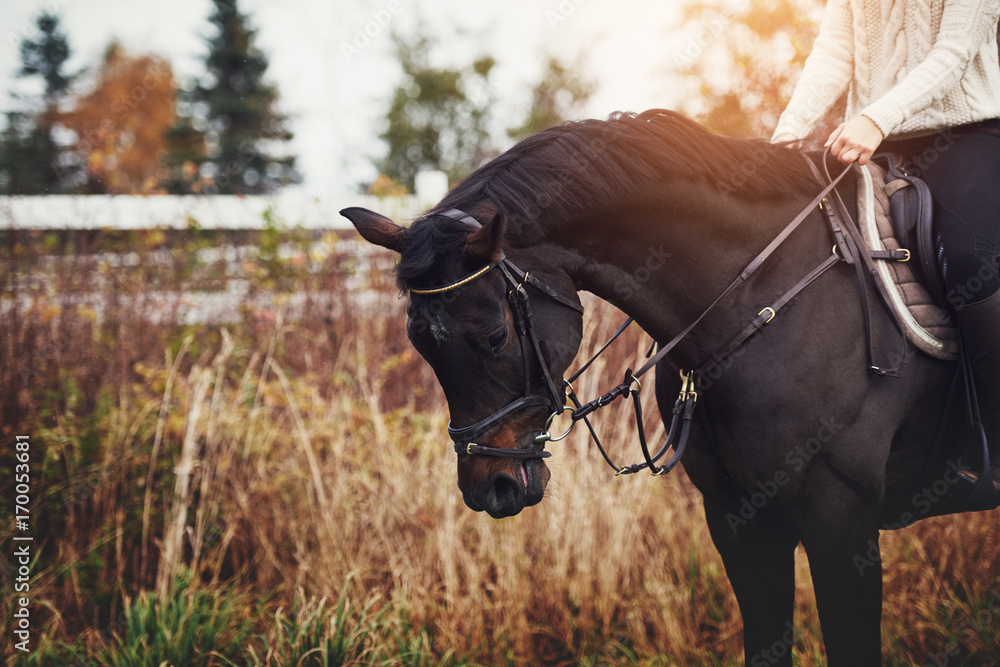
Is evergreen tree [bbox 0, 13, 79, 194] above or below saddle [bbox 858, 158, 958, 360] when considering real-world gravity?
above

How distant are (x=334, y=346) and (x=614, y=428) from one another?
2951 mm

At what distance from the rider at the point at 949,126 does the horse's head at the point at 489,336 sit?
119cm

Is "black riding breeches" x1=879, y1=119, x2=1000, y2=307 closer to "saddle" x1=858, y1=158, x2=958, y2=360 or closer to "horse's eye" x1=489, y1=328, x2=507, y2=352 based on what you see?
"saddle" x1=858, y1=158, x2=958, y2=360

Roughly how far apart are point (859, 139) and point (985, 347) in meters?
0.80

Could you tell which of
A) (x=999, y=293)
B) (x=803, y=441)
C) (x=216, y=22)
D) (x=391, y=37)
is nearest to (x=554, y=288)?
(x=803, y=441)

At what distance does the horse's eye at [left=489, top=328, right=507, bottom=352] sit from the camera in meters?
1.82

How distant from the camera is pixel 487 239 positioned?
1731 mm

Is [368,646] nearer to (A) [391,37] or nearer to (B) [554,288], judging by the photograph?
(B) [554,288]

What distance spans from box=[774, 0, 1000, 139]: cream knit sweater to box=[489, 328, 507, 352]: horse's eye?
56.8 inches

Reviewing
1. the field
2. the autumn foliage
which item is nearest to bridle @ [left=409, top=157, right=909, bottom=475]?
the field

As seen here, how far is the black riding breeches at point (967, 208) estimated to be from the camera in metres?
1.98

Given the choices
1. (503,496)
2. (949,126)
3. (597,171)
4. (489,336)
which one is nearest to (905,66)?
(949,126)

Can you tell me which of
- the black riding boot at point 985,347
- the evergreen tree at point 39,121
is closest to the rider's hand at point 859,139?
the black riding boot at point 985,347

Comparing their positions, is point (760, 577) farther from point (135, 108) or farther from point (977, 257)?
point (135, 108)
